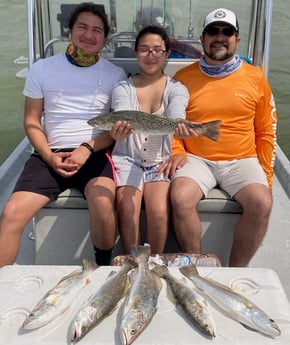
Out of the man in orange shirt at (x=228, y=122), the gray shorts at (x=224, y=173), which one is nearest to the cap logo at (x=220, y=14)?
the man in orange shirt at (x=228, y=122)

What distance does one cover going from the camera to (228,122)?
9.78 feet

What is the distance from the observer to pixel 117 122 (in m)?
2.45

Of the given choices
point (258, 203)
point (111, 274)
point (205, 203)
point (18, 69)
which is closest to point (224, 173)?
Result: point (205, 203)

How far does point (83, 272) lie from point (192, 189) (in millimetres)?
962

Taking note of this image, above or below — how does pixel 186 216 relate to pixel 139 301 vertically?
below

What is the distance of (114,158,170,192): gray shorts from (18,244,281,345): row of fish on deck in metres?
0.80

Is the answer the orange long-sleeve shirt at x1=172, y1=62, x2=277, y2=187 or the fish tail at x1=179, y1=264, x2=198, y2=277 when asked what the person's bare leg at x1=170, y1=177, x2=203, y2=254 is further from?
the fish tail at x1=179, y1=264, x2=198, y2=277

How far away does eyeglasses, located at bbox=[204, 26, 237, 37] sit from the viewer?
290 centimetres

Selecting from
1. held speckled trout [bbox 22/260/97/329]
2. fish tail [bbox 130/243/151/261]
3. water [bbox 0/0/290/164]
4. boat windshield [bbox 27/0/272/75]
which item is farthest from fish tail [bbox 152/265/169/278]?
water [bbox 0/0/290/164]

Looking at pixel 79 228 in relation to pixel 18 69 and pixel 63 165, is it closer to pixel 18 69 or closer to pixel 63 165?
pixel 63 165

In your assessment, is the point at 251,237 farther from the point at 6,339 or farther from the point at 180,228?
the point at 6,339

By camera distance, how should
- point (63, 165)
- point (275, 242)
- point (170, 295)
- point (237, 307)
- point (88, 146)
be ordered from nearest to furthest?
point (237, 307) → point (170, 295) → point (63, 165) → point (88, 146) → point (275, 242)

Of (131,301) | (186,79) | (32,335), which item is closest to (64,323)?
(32,335)

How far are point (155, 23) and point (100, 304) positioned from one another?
2651mm
